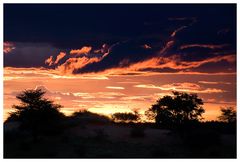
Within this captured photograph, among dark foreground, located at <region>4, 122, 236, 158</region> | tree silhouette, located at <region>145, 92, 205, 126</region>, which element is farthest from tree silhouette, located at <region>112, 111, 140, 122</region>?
dark foreground, located at <region>4, 122, 236, 158</region>

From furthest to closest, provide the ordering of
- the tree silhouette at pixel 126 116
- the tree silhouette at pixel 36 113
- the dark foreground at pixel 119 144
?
the tree silhouette at pixel 126 116 < the tree silhouette at pixel 36 113 < the dark foreground at pixel 119 144

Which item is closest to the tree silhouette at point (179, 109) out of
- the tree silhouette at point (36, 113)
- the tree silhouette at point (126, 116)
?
the tree silhouette at point (126, 116)

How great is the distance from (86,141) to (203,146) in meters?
8.83

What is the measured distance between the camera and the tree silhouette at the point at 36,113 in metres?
42.2

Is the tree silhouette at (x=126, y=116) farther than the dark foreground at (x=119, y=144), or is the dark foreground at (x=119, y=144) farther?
the tree silhouette at (x=126, y=116)

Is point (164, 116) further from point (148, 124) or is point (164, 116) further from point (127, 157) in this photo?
point (127, 157)

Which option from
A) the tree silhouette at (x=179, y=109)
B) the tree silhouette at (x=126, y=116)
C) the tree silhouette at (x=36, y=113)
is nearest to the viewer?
the tree silhouette at (x=36, y=113)

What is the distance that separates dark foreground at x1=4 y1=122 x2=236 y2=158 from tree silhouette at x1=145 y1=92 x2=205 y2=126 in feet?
22.2

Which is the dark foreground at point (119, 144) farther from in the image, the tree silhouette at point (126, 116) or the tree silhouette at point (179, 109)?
the tree silhouette at point (126, 116)

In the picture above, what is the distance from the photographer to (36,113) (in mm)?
42469

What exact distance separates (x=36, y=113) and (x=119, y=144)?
23.3 feet

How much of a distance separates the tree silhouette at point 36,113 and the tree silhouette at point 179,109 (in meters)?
12.1

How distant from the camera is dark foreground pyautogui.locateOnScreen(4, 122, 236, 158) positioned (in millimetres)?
37156

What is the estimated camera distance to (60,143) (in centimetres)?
4062
